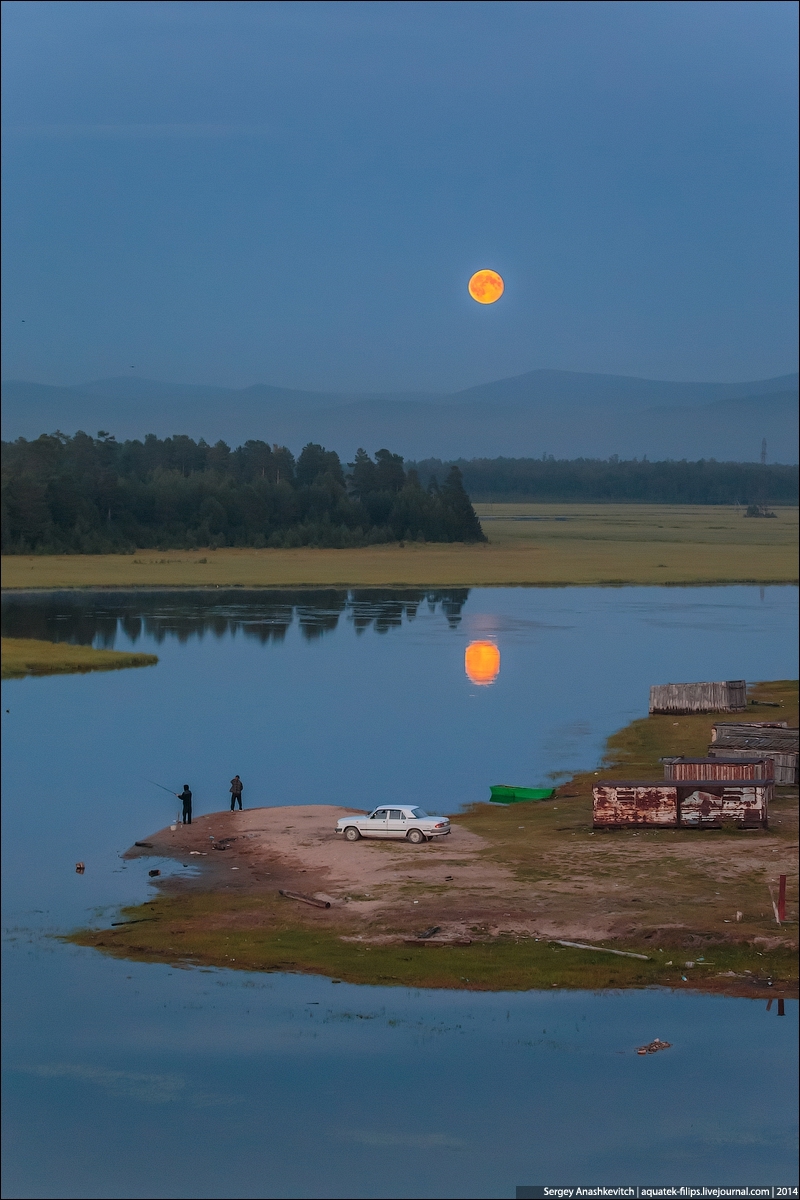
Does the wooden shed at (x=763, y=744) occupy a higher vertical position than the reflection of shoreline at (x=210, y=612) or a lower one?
lower

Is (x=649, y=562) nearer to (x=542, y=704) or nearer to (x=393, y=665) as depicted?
(x=393, y=665)

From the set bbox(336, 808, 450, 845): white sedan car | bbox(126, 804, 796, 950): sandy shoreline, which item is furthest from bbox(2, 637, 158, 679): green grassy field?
bbox(336, 808, 450, 845): white sedan car

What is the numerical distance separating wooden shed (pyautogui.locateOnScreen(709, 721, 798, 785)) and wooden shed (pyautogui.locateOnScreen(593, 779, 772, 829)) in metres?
6.04

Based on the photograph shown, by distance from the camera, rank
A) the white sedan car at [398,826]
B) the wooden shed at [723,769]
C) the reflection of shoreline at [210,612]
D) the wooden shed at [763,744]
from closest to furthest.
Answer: the white sedan car at [398,826]
the wooden shed at [723,769]
the wooden shed at [763,744]
the reflection of shoreline at [210,612]

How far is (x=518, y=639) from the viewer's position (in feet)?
363

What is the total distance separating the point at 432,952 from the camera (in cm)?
3556

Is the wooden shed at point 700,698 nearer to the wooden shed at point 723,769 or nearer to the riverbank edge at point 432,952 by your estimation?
the wooden shed at point 723,769

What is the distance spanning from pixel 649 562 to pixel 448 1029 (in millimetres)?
170282

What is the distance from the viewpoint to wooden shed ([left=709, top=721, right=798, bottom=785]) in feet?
178

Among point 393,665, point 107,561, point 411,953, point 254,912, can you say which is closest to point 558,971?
point 411,953

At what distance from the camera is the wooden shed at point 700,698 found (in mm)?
73250

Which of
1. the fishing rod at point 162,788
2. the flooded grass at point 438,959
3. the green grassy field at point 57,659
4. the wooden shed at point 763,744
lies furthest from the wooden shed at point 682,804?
the green grassy field at point 57,659

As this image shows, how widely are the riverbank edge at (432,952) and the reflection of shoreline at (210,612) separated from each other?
2628 inches

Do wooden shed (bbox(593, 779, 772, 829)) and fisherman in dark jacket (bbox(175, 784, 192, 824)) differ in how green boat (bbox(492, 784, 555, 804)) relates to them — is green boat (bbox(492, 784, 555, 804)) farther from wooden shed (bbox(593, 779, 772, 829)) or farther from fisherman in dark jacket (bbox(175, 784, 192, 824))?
fisherman in dark jacket (bbox(175, 784, 192, 824))
